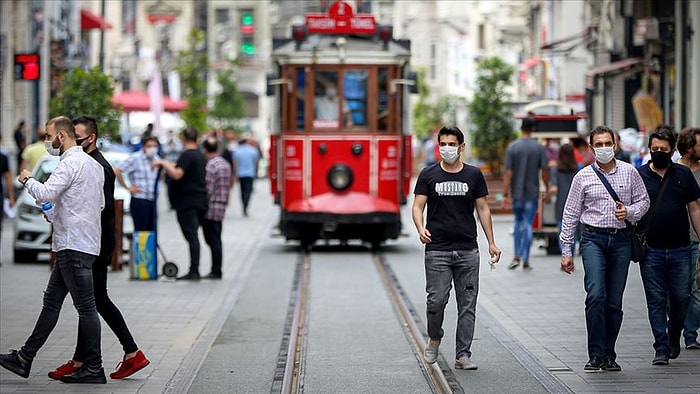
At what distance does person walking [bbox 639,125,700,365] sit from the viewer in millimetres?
11289

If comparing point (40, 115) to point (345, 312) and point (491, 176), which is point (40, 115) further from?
point (345, 312)

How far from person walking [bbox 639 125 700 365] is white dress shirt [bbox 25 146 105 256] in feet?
13.8

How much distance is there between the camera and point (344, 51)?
23.3m

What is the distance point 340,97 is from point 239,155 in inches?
457

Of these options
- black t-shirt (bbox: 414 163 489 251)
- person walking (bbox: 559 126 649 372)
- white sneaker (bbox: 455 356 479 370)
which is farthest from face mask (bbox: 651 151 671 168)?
white sneaker (bbox: 455 356 479 370)

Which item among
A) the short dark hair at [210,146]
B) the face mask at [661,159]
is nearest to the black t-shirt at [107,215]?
the face mask at [661,159]

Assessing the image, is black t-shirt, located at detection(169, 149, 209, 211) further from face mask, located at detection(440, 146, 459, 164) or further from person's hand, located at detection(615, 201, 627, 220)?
person's hand, located at detection(615, 201, 627, 220)

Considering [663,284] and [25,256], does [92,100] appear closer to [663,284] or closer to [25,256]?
[25,256]

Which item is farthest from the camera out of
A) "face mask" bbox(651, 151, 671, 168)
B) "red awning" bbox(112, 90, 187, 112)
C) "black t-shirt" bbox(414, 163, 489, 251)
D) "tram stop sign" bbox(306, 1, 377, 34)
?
"red awning" bbox(112, 90, 187, 112)

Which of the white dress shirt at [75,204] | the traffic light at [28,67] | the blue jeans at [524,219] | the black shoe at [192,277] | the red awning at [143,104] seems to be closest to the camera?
the white dress shirt at [75,204]

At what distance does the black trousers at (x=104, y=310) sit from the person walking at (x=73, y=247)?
0.19 m

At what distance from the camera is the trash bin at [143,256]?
1809 centimetres

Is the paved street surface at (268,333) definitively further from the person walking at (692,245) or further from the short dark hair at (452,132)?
the short dark hair at (452,132)

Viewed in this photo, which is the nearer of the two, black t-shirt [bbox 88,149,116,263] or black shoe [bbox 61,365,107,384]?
black shoe [bbox 61,365,107,384]
